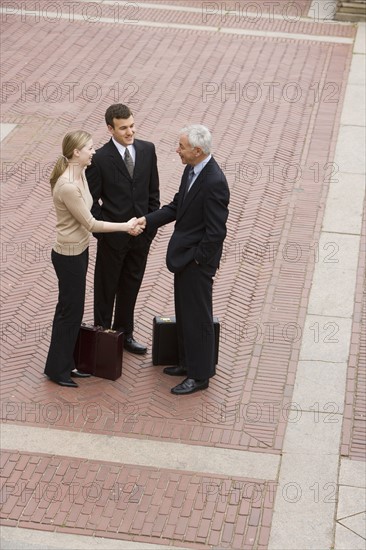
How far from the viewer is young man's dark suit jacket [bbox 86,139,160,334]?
29.3 feet

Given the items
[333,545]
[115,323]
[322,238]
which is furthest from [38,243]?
[333,545]

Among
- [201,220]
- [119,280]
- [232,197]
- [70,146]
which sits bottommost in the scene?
[232,197]

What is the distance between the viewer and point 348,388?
9.30 meters

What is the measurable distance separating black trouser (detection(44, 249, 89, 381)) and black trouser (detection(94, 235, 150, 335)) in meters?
0.32

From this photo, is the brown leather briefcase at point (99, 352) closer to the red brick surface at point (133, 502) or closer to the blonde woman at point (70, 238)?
the blonde woman at point (70, 238)

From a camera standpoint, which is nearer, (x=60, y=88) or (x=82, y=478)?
(x=82, y=478)

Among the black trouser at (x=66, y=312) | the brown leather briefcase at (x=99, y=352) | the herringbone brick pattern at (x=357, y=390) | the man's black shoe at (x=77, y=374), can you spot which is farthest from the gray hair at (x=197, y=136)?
the herringbone brick pattern at (x=357, y=390)

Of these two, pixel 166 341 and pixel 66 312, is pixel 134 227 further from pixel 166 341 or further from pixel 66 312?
pixel 166 341

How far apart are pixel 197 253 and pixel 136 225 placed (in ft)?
1.97

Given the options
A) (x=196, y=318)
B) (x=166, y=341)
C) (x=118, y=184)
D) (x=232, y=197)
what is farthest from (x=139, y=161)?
(x=232, y=197)

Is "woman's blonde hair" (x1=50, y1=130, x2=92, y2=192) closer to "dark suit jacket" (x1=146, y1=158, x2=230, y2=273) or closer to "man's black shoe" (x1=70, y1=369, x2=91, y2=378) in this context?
"dark suit jacket" (x1=146, y1=158, x2=230, y2=273)

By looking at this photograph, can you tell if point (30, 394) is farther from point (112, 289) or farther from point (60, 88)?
point (60, 88)

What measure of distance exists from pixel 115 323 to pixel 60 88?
6.93 meters

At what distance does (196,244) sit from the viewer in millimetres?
8750
